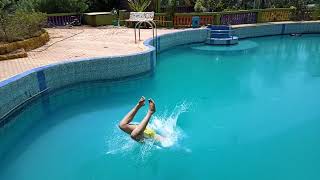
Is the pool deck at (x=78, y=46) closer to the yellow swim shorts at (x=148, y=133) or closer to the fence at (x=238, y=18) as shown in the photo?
the yellow swim shorts at (x=148, y=133)

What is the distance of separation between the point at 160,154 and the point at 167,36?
8.84 m

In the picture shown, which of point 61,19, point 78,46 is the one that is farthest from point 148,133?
point 61,19

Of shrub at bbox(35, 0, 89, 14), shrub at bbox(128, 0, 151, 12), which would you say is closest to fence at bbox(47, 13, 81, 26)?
shrub at bbox(35, 0, 89, 14)

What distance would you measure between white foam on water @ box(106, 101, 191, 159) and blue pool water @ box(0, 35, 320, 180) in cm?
2

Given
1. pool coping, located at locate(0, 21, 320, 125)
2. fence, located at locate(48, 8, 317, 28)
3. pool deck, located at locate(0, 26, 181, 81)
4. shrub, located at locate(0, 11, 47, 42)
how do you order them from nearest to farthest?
pool coping, located at locate(0, 21, 320, 125), pool deck, located at locate(0, 26, 181, 81), shrub, located at locate(0, 11, 47, 42), fence, located at locate(48, 8, 317, 28)

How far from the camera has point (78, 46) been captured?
11.6 m

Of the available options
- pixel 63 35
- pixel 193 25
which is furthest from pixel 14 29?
pixel 193 25

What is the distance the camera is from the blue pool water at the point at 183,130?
5551 millimetres

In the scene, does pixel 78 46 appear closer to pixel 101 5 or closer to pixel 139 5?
pixel 139 5

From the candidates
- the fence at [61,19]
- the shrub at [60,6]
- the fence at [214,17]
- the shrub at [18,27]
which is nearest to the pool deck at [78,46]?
the shrub at [18,27]

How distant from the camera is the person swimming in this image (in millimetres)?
5621

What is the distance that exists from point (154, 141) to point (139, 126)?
54cm

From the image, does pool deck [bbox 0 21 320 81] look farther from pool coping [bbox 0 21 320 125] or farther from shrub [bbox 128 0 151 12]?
shrub [bbox 128 0 151 12]

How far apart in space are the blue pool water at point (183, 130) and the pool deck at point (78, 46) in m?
1.04
